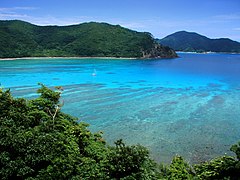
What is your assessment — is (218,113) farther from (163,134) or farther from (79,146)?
(79,146)

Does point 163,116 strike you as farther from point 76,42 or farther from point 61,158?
point 76,42

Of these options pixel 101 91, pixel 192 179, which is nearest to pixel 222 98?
pixel 101 91

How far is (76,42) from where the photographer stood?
138500 millimetres

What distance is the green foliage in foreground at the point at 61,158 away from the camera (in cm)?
927

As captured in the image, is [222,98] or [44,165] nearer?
[44,165]

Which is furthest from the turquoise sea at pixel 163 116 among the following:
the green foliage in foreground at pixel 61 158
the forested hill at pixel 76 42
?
the forested hill at pixel 76 42

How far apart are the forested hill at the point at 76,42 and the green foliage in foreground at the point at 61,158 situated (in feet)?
329

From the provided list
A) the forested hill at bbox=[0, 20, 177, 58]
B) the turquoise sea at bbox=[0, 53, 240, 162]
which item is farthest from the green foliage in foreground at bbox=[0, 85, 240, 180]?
the forested hill at bbox=[0, 20, 177, 58]

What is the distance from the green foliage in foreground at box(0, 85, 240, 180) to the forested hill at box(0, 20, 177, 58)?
329 ft

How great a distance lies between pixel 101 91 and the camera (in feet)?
131

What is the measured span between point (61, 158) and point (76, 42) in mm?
133664

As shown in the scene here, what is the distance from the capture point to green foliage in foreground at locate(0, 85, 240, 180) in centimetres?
927

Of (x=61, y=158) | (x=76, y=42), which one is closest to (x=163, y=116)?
(x=61, y=158)

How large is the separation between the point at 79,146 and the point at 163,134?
10.8 meters
